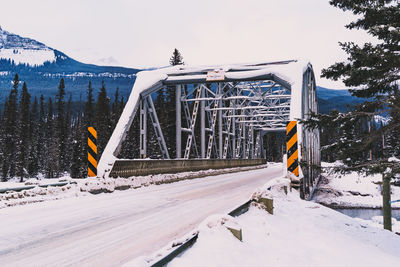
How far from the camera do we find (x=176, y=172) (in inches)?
561

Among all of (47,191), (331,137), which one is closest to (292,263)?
(47,191)

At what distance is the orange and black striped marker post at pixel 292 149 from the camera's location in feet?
33.9

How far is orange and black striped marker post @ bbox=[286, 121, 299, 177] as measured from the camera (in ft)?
33.9

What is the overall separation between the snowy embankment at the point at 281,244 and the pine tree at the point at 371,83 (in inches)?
100

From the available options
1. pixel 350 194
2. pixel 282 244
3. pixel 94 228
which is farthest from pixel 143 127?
pixel 350 194

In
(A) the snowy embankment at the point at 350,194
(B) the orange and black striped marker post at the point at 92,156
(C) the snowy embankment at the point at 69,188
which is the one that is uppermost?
(B) the orange and black striped marker post at the point at 92,156

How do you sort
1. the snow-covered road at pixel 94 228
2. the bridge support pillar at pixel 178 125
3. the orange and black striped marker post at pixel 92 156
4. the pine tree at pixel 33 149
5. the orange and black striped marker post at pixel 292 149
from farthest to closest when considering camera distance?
the pine tree at pixel 33 149
the bridge support pillar at pixel 178 125
the orange and black striped marker post at pixel 292 149
the orange and black striped marker post at pixel 92 156
the snow-covered road at pixel 94 228

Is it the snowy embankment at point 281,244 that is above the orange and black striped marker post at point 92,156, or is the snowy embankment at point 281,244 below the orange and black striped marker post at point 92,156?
below

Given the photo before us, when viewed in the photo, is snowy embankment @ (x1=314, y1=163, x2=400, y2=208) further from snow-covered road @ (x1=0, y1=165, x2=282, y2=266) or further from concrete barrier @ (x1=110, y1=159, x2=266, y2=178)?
snow-covered road @ (x1=0, y1=165, x2=282, y2=266)

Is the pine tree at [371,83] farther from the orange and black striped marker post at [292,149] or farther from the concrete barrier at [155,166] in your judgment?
the concrete barrier at [155,166]

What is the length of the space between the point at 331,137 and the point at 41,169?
3129 inches

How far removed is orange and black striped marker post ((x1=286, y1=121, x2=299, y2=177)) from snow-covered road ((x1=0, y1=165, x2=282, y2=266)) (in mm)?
3329

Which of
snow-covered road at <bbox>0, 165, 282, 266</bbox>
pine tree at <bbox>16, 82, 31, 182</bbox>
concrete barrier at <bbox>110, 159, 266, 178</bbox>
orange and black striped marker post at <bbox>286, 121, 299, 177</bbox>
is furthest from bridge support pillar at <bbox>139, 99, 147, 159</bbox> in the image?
pine tree at <bbox>16, 82, 31, 182</bbox>

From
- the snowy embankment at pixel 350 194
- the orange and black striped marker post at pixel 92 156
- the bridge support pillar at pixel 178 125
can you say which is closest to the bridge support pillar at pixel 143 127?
the bridge support pillar at pixel 178 125
